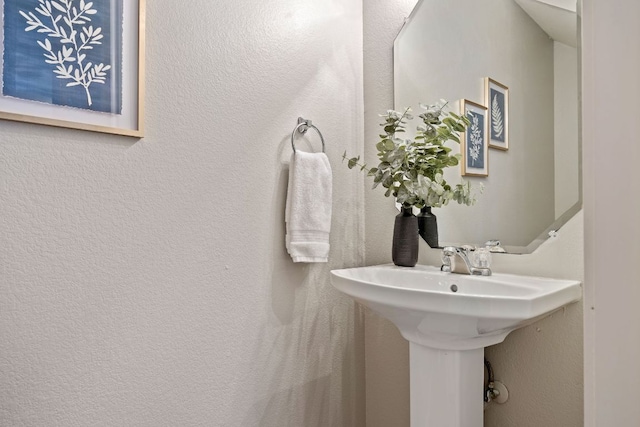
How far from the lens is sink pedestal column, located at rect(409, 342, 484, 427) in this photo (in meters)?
1.12

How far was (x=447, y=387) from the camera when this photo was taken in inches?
44.6

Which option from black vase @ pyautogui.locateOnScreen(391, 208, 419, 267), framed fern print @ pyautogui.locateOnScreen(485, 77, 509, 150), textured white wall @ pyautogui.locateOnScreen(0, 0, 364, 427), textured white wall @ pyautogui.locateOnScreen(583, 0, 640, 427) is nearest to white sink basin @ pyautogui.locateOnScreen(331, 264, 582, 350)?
black vase @ pyautogui.locateOnScreen(391, 208, 419, 267)

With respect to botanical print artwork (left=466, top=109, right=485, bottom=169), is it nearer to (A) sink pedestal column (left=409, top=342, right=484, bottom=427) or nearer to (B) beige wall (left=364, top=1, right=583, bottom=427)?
(B) beige wall (left=364, top=1, right=583, bottom=427)

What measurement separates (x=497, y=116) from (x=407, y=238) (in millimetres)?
509

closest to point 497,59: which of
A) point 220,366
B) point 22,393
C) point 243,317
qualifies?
point 243,317

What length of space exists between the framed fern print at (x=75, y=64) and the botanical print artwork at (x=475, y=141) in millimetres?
1063

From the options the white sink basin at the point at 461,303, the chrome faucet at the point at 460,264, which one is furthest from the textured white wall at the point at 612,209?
the chrome faucet at the point at 460,264

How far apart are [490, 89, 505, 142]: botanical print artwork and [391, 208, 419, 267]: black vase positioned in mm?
381

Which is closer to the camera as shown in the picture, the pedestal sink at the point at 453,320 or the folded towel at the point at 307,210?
the pedestal sink at the point at 453,320

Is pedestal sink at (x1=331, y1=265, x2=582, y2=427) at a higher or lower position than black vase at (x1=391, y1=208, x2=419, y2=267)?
lower

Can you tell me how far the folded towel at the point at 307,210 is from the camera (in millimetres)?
1391

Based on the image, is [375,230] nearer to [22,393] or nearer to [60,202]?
[60,202]

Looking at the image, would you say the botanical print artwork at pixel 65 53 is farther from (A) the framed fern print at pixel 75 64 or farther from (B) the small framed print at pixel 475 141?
(B) the small framed print at pixel 475 141

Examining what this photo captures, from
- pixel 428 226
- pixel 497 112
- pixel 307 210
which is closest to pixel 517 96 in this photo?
pixel 497 112
